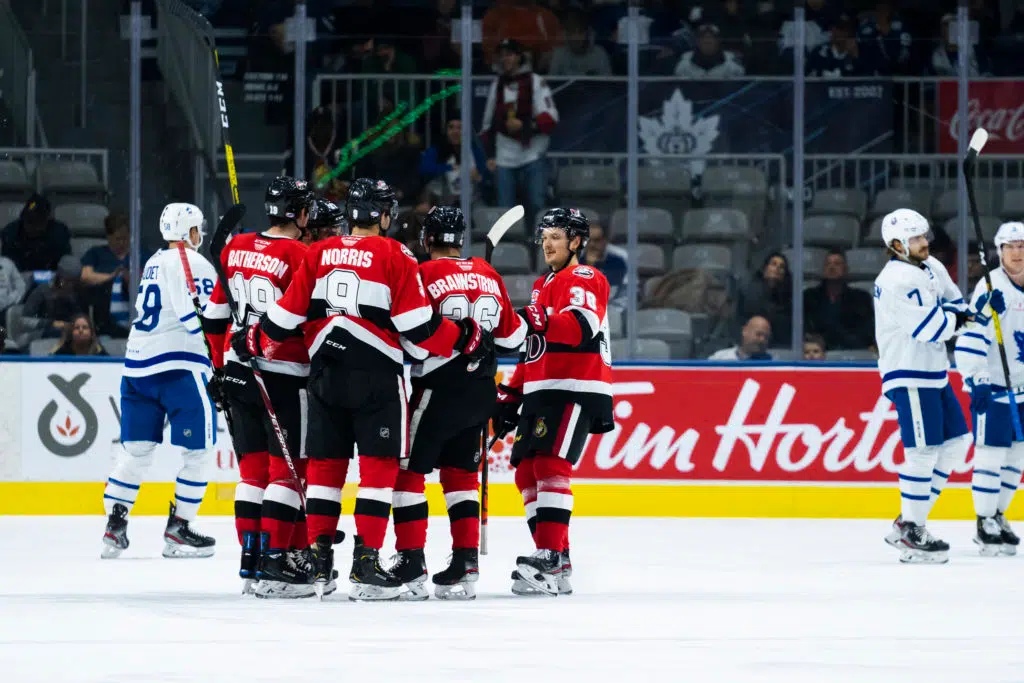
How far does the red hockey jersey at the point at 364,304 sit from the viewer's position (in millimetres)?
5898

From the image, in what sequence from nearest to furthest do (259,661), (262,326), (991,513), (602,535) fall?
(259,661), (262,326), (991,513), (602,535)

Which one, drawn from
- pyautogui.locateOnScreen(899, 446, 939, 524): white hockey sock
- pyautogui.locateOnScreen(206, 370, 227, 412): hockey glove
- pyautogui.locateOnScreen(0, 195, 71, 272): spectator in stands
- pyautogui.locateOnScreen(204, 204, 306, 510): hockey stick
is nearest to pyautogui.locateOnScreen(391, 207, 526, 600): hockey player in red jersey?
pyautogui.locateOnScreen(204, 204, 306, 510): hockey stick

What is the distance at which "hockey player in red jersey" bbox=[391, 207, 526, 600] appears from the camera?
6078mm

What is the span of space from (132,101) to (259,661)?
5932 millimetres

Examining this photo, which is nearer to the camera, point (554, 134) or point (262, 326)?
point (262, 326)

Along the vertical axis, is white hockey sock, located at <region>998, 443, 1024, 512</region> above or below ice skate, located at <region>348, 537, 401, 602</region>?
above

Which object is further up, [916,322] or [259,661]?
[916,322]

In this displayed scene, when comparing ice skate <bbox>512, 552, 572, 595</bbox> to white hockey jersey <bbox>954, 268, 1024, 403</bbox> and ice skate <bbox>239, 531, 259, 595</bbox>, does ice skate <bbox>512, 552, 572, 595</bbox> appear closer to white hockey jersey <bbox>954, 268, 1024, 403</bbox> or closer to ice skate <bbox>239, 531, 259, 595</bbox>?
ice skate <bbox>239, 531, 259, 595</bbox>

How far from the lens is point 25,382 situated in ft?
31.0

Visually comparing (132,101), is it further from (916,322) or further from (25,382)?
(916,322)

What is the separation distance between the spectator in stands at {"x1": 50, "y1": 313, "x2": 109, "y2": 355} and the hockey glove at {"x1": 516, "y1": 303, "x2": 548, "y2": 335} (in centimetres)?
423

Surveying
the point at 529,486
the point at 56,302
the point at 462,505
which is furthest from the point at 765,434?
the point at 56,302

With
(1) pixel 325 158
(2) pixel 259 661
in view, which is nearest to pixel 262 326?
(2) pixel 259 661

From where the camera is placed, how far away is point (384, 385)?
594 cm
